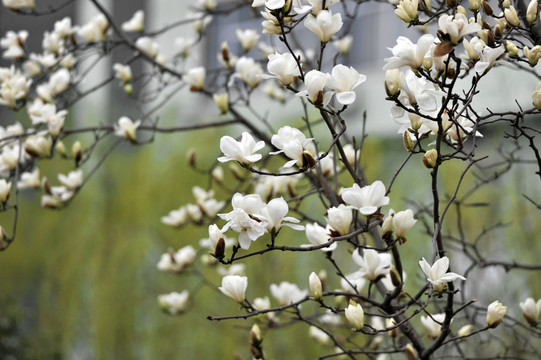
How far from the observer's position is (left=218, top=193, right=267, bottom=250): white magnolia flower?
1046 millimetres

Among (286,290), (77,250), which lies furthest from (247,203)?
(77,250)

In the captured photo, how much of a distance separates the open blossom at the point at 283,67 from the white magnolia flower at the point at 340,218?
217mm

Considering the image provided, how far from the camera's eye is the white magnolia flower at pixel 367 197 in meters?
1.03

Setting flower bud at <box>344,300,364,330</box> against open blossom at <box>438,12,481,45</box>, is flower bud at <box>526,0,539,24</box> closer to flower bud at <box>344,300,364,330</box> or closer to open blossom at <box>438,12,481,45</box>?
open blossom at <box>438,12,481,45</box>

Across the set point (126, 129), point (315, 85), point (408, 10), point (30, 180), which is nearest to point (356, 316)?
point (315, 85)

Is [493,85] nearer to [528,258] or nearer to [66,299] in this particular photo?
[528,258]

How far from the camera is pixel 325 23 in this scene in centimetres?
112

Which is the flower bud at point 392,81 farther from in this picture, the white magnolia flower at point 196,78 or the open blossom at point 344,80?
the white magnolia flower at point 196,78

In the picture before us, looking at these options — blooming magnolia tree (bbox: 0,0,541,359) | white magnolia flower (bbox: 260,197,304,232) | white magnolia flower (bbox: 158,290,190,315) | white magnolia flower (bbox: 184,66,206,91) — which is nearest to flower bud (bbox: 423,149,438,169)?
blooming magnolia tree (bbox: 0,0,541,359)

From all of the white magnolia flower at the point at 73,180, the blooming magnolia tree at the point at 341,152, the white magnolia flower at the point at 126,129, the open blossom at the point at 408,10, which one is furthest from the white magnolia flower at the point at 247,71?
the open blossom at the point at 408,10

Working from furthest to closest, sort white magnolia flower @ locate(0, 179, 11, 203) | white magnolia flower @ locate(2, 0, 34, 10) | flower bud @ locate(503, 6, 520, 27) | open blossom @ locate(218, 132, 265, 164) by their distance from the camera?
white magnolia flower @ locate(2, 0, 34, 10) < white magnolia flower @ locate(0, 179, 11, 203) < flower bud @ locate(503, 6, 520, 27) < open blossom @ locate(218, 132, 265, 164)

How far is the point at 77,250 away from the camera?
543 cm

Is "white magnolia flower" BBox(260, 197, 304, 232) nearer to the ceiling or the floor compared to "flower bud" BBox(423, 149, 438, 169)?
nearer to the floor

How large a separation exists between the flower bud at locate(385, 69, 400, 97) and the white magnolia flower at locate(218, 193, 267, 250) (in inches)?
9.9
